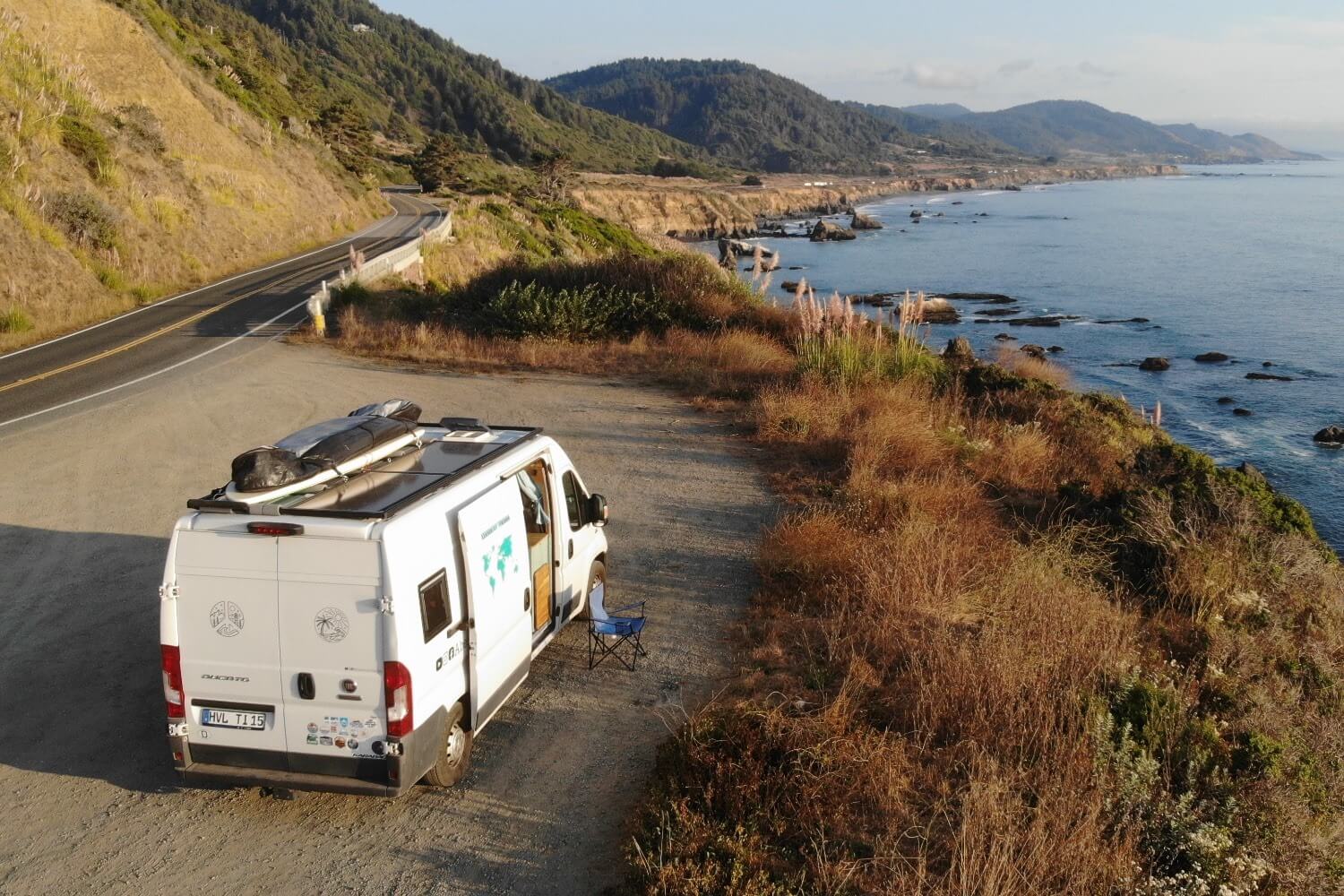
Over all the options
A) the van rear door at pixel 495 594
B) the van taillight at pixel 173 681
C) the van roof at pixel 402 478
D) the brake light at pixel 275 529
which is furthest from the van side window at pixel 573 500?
the van taillight at pixel 173 681

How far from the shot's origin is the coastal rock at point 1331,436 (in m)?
28.2

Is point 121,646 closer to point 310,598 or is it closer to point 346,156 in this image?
point 310,598

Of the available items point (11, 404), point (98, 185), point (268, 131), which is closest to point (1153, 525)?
point (11, 404)

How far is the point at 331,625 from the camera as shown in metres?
5.94

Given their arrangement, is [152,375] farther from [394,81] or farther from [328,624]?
[394,81]

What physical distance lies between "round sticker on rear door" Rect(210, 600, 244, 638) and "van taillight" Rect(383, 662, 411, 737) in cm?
100

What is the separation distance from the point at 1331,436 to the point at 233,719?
3162 cm

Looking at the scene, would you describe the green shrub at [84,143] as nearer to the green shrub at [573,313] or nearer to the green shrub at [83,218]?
the green shrub at [83,218]

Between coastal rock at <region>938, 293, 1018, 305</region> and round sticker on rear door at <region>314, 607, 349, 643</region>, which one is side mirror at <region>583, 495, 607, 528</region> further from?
coastal rock at <region>938, 293, 1018, 305</region>

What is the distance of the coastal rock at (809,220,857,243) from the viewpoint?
9819 centimetres

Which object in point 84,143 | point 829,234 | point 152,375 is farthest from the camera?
point 829,234

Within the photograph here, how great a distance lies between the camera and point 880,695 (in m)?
7.83

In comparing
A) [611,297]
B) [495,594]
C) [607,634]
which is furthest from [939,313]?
[495,594]

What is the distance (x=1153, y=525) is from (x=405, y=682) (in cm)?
927
